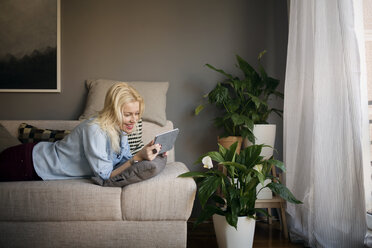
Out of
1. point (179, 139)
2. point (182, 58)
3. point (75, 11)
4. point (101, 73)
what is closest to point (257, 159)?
point (179, 139)

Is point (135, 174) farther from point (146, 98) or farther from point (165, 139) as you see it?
point (146, 98)

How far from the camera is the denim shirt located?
1.79 meters

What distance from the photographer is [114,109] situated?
180cm

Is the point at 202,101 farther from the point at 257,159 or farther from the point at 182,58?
the point at 257,159

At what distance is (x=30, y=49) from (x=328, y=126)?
8.08ft

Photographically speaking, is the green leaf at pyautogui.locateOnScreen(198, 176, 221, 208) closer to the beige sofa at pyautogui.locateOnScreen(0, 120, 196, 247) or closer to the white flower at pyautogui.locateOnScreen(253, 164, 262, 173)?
the beige sofa at pyautogui.locateOnScreen(0, 120, 196, 247)

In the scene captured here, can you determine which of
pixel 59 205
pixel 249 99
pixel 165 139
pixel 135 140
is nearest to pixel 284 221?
pixel 249 99

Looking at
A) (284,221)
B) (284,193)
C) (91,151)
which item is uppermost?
(91,151)

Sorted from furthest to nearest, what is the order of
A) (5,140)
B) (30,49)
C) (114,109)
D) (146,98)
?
(30,49) → (146,98) → (5,140) → (114,109)

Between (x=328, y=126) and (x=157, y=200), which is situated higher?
(x=328, y=126)

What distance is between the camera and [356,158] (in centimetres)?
152

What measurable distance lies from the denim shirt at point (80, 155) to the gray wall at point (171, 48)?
2.99ft

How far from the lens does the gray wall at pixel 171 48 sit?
2818mm

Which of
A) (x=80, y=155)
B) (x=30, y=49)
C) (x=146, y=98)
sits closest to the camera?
(x=80, y=155)
